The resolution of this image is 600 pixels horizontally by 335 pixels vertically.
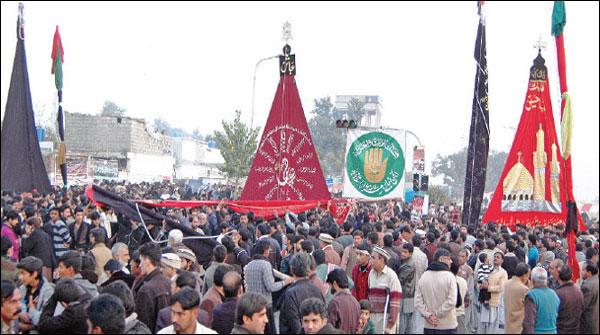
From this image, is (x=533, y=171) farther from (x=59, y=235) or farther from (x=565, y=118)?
(x=59, y=235)

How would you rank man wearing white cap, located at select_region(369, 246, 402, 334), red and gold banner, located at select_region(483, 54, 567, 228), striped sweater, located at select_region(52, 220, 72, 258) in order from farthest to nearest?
red and gold banner, located at select_region(483, 54, 567, 228)
striped sweater, located at select_region(52, 220, 72, 258)
man wearing white cap, located at select_region(369, 246, 402, 334)

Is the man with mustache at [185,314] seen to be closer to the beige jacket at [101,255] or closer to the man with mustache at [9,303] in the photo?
the man with mustache at [9,303]

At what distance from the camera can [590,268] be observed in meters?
7.99

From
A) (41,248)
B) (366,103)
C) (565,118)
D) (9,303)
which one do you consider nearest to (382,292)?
(565,118)

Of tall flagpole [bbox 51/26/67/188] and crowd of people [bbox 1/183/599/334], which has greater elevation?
tall flagpole [bbox 51/26/67/188]

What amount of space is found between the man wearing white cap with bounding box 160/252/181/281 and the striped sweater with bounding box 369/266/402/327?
1.98m

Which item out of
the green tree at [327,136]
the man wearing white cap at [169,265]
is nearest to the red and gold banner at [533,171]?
the man wearing white cap at [169,265]

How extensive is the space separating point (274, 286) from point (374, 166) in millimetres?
7986

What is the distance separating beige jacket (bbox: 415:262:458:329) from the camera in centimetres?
769

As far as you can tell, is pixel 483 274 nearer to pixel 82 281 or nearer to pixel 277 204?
pixel 277 204

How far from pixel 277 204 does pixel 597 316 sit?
6519 millimetres

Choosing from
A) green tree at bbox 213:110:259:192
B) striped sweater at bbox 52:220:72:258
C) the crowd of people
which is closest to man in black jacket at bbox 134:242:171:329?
the crowd of people

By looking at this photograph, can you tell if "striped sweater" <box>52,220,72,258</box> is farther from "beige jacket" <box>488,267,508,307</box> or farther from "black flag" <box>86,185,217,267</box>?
"beige jacket" <box>488,267,508,307</box>

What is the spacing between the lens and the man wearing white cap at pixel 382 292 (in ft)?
25.0
